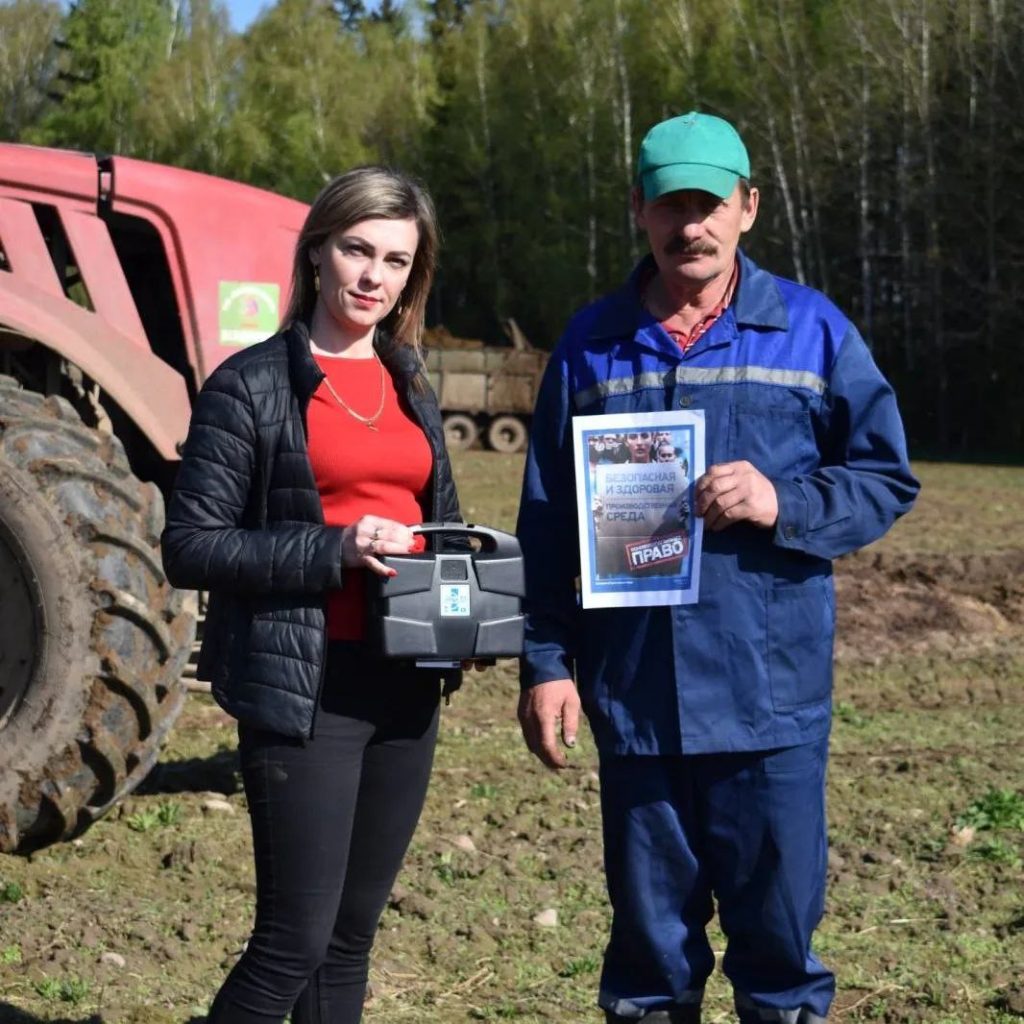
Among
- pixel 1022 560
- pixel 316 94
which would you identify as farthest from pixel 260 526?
pixel 316 94

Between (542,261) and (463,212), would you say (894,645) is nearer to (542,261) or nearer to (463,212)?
(542,261)

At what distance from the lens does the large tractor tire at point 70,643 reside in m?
4.83

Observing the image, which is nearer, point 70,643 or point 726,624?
point 726,624

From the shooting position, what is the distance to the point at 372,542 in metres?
2.84

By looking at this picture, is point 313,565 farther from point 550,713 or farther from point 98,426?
point 98,426

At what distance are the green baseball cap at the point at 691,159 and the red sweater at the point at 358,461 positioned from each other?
582 millimetres

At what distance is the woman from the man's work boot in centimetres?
51

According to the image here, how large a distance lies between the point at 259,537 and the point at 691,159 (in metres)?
0.96

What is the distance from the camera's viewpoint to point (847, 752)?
673 centimetres

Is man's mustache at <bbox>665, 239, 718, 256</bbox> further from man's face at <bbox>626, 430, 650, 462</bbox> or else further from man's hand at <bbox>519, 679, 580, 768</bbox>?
man's hand at <bbox>519, 679, 580, 768</bbox>

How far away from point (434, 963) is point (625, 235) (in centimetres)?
3280

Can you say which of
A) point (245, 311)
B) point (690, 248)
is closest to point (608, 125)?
point (245, 311)

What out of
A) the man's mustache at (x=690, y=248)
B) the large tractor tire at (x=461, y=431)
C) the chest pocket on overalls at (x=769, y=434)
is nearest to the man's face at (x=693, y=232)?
the man's mustache at (x=690, y=248)

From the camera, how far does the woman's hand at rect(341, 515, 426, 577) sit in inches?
112
